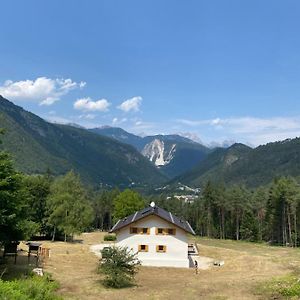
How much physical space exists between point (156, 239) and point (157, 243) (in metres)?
0.48

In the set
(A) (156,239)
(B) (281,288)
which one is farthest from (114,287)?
(A) (156,239)

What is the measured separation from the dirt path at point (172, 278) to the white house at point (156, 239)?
9.46ft

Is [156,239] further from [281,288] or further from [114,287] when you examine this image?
[281,288]

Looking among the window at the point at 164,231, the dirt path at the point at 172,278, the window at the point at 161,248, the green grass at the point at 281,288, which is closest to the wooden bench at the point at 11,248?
the dirt path at the point at 172,278

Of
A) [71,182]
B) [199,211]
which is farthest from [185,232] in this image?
[199,211]

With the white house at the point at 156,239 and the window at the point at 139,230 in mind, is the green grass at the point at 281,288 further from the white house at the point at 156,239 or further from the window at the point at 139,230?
the window at the point at 139,230

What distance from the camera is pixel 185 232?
49250mm

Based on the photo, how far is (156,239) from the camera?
49312 mm

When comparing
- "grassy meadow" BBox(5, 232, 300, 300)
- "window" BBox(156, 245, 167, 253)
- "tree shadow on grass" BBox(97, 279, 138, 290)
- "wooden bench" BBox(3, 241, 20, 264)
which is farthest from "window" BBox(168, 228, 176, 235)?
"wooden bench" BBox(3, 241, 20, 264)

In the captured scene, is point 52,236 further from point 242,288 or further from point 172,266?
point 242,288

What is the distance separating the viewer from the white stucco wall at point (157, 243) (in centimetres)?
4819

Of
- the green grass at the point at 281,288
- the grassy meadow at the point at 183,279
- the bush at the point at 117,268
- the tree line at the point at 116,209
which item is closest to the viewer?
the green grass at the point at 281,288

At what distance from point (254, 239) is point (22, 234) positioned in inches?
2820

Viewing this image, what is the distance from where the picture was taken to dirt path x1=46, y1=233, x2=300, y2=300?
30.2 meters
